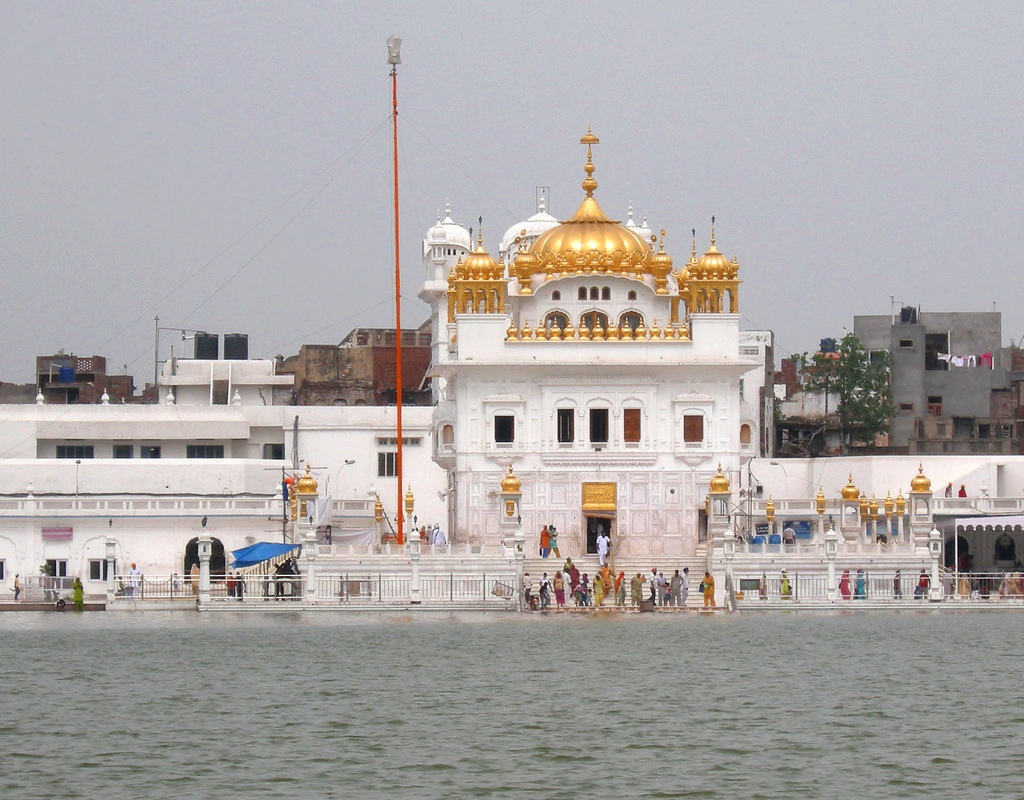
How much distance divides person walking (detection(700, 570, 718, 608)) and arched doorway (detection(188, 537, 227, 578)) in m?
16.2

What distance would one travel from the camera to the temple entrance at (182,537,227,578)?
205ft

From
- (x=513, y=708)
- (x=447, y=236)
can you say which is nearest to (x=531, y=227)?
(x=447, y=236)

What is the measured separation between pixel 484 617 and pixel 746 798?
82.4 feet

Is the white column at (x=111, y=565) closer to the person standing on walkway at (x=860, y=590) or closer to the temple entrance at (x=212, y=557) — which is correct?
the temple entrance at (x=212, y=557)

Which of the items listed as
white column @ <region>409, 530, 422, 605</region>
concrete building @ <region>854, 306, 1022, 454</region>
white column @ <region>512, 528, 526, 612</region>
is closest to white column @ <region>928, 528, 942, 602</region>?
white column @ <region>512, 528, 526, 612</region>

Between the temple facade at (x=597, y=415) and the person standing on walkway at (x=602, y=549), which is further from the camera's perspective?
the temple facade at (x=597, y=415)

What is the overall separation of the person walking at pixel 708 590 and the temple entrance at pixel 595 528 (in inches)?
260

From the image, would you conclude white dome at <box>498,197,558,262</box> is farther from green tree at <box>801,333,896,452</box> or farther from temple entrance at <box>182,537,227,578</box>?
temple entrance at <box>182,537,227,578</box>

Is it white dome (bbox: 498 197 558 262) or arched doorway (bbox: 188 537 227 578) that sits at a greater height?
white dome (bbox: 498 197 558 262)

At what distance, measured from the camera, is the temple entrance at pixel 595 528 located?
5891 centimetres

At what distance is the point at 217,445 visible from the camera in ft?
245

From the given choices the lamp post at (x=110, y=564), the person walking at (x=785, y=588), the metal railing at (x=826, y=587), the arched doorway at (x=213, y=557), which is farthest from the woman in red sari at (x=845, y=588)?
the arched doorway at (x=213, y=557)

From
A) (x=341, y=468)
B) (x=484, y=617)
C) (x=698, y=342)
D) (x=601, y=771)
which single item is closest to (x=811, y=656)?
(x=484, y=617)

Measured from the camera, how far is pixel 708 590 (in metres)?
52.3
